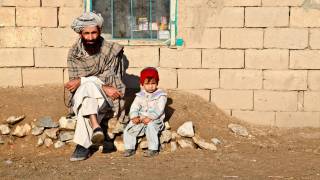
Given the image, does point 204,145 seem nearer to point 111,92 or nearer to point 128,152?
point 128,152

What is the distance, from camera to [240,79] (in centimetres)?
698

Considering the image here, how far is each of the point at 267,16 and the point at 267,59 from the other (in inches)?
21.8

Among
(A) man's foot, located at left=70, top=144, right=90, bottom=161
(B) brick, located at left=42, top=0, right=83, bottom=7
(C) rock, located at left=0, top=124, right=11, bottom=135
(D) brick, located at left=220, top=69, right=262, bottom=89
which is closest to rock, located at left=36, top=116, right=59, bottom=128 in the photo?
(C) rock, located at left=0, top=124, right=11, bottom=135

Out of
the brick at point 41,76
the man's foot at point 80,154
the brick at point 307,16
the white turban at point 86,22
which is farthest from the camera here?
the brick at point 41,76

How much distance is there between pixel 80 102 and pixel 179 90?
1.75 m

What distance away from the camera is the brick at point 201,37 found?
695 cm

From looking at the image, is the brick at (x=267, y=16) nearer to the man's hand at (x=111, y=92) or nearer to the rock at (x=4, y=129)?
the man's hand at (x=111, y=92)

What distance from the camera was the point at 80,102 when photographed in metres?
5.76

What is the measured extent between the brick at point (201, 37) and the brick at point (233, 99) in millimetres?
622

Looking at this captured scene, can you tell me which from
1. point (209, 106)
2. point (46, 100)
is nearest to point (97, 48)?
point (46, 100)

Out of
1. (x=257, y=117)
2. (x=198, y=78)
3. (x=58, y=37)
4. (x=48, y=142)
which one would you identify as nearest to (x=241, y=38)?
(x=198, y=78)

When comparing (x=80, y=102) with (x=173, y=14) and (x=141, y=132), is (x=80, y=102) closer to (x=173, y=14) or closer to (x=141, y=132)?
(x=141, y=132)

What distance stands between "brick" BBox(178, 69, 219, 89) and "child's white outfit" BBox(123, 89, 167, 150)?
0.94 meters

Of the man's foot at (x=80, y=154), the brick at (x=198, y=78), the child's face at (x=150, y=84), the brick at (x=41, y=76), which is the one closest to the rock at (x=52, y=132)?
the man's foot at (x=80, y=154)
